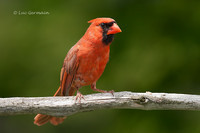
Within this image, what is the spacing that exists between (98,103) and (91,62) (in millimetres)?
661

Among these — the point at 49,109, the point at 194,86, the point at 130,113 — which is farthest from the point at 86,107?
the point at 194,86

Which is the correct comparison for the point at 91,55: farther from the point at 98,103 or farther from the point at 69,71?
the point at 98,103

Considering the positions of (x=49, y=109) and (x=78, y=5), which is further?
(x=78, y=5)

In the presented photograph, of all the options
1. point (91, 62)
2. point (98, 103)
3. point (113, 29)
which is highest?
point (113, 29)

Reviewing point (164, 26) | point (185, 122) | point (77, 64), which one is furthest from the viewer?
point (164, 26)

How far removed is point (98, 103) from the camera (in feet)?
12.8

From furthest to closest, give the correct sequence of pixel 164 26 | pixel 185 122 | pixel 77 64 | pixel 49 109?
pixel 164 26
pixel 185 122
pixel 77 64
pixel 49 109

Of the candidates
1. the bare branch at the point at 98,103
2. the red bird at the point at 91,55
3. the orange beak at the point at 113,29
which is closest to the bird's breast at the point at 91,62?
the red bird at the point at 91,55

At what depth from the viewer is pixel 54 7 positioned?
5.79 m

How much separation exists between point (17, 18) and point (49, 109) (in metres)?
2.55

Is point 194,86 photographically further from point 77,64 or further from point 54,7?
point 54,7

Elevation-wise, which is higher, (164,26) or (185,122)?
(164,26)

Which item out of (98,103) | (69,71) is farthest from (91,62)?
(98,103)

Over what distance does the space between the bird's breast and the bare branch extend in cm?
49
